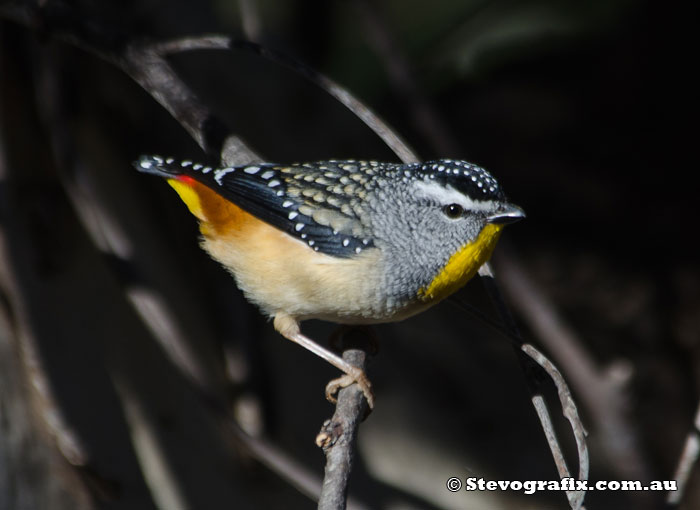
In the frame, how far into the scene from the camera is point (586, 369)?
405 cm

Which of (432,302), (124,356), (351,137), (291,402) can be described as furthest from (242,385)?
(351,137)

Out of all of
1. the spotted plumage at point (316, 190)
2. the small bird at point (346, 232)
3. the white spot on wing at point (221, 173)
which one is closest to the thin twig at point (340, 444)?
the small bird at point (346, 232)

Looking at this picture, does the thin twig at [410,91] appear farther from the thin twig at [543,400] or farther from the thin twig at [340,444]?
the thin twig at [340,444]

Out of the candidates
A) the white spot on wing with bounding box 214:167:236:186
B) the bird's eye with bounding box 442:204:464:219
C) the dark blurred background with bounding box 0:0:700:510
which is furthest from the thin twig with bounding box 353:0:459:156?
the white spot on wing with bounding box 214:167:236:186

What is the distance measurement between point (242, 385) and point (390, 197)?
1.73 m

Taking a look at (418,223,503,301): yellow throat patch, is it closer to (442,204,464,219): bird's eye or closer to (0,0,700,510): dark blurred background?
(442,204,464,219): bird's eye

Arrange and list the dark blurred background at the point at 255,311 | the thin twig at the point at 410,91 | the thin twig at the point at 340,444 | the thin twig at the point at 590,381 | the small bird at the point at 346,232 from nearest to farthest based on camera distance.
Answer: the thin twig at the point at 340,444
the small bird at the point at 346,232
the thin twig at the point at 590,381
the dark blurred background at the point at 255,311
the thin twig at the point at 410,91

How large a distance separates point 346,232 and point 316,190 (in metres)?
0.24

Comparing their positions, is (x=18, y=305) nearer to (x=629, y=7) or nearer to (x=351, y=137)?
(x=351, y=137)

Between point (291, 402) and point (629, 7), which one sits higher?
point (629, 7)

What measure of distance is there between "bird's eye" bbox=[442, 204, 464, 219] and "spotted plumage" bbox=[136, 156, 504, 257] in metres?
0.07

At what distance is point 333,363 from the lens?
10.6 feet

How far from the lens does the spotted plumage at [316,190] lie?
312 centimetres

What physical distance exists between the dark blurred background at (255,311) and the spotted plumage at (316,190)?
961 millimetres
